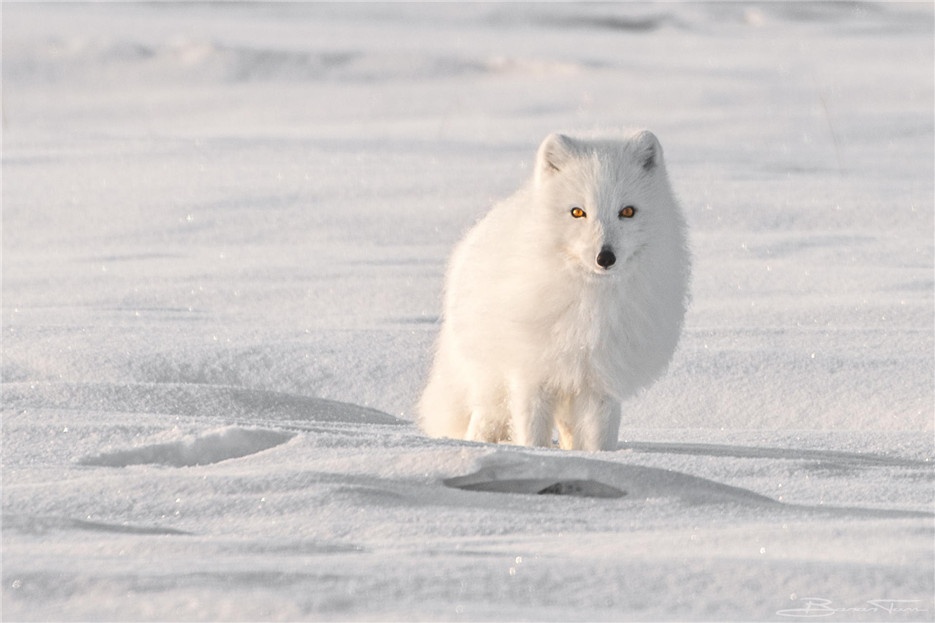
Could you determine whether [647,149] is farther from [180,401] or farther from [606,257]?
[180,401]

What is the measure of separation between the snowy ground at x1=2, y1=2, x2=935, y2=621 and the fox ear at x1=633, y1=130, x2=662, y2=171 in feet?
2.42

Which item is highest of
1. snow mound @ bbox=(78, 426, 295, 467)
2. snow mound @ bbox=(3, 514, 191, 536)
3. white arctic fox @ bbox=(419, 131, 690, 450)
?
white arctic fox @ bbox=(419, 131, 690, 450)

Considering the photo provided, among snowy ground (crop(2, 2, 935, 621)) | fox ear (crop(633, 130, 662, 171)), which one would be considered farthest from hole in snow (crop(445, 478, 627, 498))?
fox ear (crop(633, 130, 662, 171))

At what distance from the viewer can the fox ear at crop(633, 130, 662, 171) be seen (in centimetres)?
368

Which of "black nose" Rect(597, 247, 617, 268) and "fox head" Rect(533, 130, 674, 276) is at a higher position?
"fox head" Rect(533, 130, 674, 276)

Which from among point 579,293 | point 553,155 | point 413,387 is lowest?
point 413,387

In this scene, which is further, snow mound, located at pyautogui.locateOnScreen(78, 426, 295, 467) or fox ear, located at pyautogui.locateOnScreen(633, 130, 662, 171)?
fox ear, located at pyautogui.locateOnScreen(633, 130, 662, 171)

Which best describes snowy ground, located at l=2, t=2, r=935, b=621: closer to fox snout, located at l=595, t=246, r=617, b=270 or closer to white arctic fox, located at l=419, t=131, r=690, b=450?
white arctic fox, located at l=419, t=131, r=690, b=450

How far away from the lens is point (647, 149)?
12.1 ft

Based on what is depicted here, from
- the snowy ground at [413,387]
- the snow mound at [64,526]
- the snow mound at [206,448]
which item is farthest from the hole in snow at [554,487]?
the snow mound at [64,526]

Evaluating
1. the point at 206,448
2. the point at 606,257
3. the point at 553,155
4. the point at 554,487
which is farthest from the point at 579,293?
the point at 206,448

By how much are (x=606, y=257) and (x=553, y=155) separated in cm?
34
